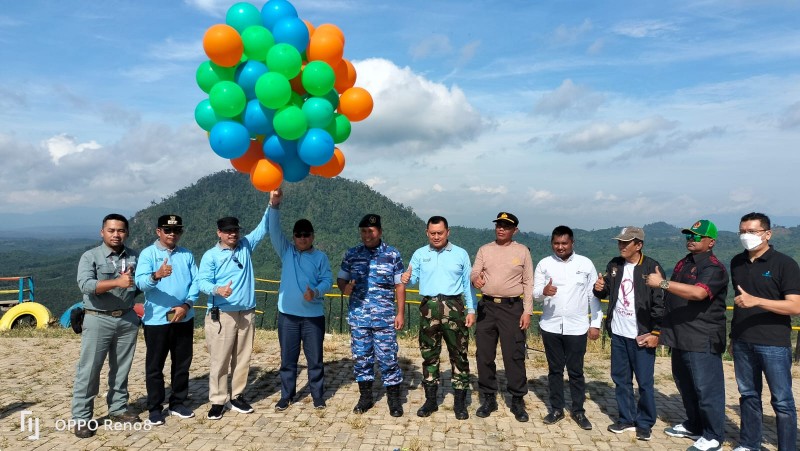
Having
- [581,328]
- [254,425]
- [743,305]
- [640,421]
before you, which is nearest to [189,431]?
[254,425]

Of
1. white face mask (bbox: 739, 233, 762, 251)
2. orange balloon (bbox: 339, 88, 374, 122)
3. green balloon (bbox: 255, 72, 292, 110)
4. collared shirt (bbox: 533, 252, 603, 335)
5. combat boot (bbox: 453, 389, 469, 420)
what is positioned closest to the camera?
white face mask (bbox: 739, 233, 762, 251)

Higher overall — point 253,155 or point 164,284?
point 253,155

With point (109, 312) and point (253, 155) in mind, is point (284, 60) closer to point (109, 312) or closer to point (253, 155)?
point (253, 155)

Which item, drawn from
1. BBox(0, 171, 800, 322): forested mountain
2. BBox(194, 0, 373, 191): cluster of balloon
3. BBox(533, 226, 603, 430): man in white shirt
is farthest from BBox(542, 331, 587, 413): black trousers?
BBox(0, 171, 800, 322): forested mountain

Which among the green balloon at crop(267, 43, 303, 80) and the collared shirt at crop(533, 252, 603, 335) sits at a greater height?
the green balloon at crop(267, 43, 303, 80)

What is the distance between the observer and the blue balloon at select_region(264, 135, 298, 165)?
465 centimetres

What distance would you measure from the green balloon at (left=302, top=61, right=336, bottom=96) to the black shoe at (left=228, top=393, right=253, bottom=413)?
3.51 m

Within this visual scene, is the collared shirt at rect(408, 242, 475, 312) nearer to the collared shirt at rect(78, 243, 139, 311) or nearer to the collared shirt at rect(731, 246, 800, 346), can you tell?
the collared shirt at rect(731, 246, 800, 346)

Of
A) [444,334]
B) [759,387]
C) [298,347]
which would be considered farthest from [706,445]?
[298,347]

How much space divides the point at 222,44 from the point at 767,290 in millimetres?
5177

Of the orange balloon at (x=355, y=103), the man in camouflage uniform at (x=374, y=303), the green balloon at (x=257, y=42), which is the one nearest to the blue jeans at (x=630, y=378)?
the man in camouflage uniform at (x=374, y=303)

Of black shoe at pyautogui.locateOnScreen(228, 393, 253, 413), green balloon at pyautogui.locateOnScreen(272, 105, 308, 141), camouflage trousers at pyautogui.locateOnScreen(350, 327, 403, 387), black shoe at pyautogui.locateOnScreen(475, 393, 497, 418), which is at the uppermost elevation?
green balloon at pyautogui.locateOnScreen(272, 105, 308, 141)

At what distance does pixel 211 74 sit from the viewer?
15.6ft

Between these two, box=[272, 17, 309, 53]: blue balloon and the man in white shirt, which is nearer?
box=[272, 17, 309, 53]: blue balloon
